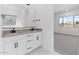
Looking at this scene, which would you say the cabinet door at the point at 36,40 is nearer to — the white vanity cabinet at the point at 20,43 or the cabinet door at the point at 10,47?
the white vanity cabinet at the point at 20,43

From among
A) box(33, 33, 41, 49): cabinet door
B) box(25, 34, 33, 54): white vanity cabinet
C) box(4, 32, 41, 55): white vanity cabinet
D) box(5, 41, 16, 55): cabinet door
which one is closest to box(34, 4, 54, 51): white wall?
box(33, 33, 41, 49): cabinet door

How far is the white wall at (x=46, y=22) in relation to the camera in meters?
3.51

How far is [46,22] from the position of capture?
365 cm

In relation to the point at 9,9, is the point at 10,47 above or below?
below

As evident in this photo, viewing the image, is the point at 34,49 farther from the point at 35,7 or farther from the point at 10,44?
the point at 35,7

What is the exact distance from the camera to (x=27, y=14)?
402 centimetres

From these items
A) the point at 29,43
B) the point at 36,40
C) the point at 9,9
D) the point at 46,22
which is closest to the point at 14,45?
the point at 29,43

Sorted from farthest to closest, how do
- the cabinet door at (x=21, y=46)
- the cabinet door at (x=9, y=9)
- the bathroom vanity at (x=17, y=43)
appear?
the cabinet door at (x=9, y=9) → the cabinet door at (x=21, y=46) → the bathroom vanity at (x=17, y=43)

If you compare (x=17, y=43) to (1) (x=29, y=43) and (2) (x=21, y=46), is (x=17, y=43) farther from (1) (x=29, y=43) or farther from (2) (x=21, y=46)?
(1) (x=29, y=43)

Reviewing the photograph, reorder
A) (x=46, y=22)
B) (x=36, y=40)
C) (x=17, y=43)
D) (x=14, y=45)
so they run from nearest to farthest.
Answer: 1. (x=14, y=45)
2. (x=17, y=43)
3. (x=36, y=40)
4. (x=46, y=22)

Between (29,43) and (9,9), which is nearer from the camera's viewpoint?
(29,43)

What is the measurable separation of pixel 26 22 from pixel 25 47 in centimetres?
156

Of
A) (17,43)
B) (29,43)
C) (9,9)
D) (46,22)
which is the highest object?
(9,9)

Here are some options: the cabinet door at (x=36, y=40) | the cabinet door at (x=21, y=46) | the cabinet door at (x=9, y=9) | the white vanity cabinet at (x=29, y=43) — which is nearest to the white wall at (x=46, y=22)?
the cabinet door at (x=36, y=40)
